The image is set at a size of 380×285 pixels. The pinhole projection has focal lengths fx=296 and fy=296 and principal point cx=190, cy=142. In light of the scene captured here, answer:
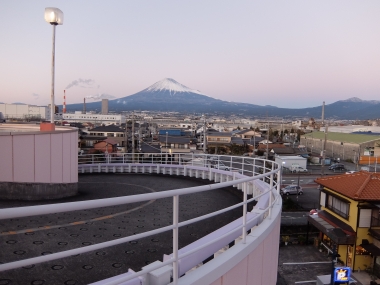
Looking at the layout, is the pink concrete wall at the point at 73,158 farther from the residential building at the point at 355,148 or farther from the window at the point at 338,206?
the residential building at the point at 355,148

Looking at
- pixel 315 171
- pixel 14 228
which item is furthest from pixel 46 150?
pixel 315 171

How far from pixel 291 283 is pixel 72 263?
10.9 metres

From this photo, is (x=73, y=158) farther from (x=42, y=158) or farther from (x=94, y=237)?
(x=94, y=237)

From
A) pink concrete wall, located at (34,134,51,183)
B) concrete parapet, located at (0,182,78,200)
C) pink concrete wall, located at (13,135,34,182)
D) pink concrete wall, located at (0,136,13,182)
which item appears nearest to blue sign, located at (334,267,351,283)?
concrete parapet, located at (0,182,78,200)

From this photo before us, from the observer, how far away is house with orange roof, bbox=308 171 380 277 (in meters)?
12.5

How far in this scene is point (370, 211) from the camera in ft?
41.9

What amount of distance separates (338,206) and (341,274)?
5654 mm

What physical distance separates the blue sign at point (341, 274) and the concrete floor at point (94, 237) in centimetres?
592

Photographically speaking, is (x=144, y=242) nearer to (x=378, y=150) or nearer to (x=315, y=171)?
(x=315, y=171)

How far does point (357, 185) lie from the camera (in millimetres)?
13500

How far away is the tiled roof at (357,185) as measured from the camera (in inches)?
498

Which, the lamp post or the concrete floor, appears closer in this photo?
the concrete floor

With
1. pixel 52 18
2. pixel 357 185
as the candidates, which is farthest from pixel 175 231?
pixel 357 185

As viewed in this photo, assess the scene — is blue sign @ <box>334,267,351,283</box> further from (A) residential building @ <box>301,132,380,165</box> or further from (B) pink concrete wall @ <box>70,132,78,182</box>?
(A) residential building @ <box>301,132,380,165</box>
